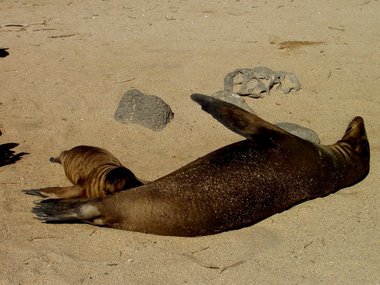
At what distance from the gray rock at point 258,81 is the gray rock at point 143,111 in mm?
727

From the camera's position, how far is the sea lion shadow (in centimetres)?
496

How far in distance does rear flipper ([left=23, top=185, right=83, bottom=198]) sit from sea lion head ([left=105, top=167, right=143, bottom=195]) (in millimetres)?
337

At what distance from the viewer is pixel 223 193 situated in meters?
4.02

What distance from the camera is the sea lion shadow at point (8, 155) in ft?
16.3

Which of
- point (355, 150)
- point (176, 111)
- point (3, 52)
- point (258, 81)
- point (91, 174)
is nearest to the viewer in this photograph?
point (91, 174)

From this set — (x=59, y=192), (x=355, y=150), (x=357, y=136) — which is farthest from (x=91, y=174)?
(x=357, y=136)

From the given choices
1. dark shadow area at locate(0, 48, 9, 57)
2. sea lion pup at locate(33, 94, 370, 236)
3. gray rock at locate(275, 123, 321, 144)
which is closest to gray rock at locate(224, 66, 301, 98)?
gray rock at locate(275, 123, 321, 144)

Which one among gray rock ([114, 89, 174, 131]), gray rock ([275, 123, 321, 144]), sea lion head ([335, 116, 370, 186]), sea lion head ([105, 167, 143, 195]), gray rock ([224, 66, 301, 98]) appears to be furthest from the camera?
gray rock ([224, 66, 301, 98])

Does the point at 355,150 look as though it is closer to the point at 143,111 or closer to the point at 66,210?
the point at 143,111

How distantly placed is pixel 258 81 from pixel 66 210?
8.66 ft

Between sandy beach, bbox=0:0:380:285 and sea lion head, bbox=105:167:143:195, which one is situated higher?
sea lion head, bbox=105:167:143:195

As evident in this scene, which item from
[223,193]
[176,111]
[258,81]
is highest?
Answer: [223,193]

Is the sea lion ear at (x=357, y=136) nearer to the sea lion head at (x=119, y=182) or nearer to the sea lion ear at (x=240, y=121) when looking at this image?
the sea lion ear at (x=240, y=121)

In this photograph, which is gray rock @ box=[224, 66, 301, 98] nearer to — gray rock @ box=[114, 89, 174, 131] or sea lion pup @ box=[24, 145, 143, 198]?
gray rock @ box=[114, 89, 174, 131]
